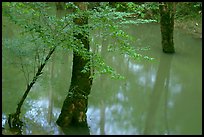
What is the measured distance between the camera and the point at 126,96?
32.2 ft

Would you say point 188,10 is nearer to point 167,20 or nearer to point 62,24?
point 167,20

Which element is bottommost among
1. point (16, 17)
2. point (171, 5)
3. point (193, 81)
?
point (193, 81)

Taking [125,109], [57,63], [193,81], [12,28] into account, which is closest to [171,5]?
[193,81]

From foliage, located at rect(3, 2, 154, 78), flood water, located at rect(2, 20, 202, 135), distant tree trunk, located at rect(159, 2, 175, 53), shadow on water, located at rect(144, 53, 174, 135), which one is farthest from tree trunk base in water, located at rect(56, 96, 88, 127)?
distant tree trunk, located at rect(159, 2, 175, 53)

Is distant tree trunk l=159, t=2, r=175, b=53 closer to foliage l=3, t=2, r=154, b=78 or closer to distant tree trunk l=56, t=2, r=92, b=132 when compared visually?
distant tree trunk l=56, t=2, r=92, b=132

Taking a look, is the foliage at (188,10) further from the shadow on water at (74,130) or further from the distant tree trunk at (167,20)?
the shadow on water at (74,130)

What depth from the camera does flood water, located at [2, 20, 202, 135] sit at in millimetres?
7797

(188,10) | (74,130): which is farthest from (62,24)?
(188,10)

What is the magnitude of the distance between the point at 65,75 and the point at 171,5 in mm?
5028

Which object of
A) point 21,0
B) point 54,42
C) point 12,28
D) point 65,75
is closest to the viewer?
point 21,0

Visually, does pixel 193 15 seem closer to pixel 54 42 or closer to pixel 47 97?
pixel 47 97

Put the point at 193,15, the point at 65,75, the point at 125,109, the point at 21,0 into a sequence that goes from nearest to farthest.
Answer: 1. the point at 21,0
2. the point at 125,109
3. the point at 65,75
4. the point at 193,15

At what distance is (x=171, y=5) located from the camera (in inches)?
517

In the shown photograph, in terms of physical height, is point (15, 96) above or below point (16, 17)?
below
